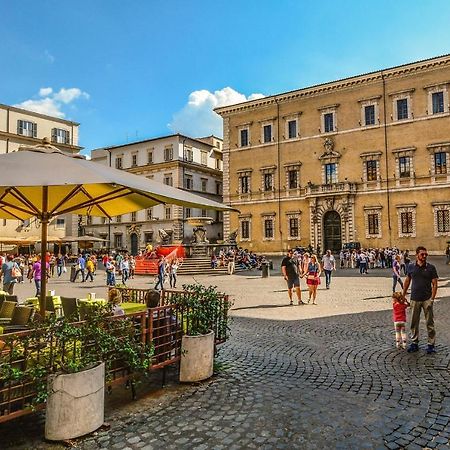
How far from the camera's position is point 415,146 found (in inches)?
1412

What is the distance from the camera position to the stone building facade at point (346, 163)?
3512cm

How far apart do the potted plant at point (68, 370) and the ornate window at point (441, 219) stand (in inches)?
1391

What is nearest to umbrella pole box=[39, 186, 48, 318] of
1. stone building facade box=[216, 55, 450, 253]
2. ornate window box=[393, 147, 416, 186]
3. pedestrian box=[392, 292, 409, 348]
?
pedestrian box=[392, 292, 409, 348]

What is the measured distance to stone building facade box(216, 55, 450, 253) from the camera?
35125 mm

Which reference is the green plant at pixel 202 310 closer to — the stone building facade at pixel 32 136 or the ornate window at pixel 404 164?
the ornate window at pixel 404 164

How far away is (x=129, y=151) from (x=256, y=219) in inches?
933

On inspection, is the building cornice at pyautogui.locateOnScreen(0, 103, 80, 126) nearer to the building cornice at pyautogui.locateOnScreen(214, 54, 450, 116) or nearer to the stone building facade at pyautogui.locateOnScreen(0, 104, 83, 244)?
the stone building facade at pyautogui.locateOnScreen(0, 104, 83, 244)

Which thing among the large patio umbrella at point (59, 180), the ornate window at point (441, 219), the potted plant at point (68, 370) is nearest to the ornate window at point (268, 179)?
the ornate window at point (441, 219)

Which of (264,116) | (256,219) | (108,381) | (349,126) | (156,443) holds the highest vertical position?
(264,116)

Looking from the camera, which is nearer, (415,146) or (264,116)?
(415,146)

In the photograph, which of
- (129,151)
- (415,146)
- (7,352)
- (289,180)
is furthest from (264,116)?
(7,352)

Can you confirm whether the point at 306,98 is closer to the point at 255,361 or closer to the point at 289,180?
the point at 289,180

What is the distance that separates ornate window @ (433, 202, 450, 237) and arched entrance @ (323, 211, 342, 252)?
835 cm

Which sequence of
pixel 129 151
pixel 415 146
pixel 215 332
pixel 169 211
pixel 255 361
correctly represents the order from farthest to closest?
pixel 129 151 < pixel 169 211 < pixel 415 146 < pixel 255 361 < pixel 215 332
